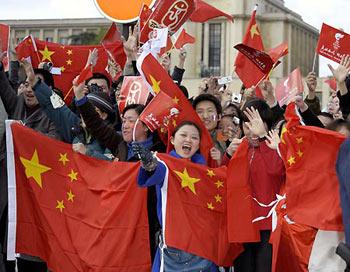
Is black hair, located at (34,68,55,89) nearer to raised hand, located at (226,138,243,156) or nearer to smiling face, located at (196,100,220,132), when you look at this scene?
smiling face, located at (196,100,220,132)

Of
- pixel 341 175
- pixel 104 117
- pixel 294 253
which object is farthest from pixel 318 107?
pixel 341 175

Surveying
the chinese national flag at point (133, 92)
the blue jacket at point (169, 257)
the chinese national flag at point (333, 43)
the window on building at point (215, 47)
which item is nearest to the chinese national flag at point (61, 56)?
the chinese national flag at point (133, 92)

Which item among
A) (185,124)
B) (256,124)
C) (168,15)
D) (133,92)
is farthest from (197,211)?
(168,15)

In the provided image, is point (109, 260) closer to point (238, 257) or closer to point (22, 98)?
point (238, 257)

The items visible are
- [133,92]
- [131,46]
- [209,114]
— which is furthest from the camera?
[131,46]

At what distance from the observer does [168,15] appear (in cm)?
804

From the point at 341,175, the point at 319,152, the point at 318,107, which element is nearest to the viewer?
the point at 341,175

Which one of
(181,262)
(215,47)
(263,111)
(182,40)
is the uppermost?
(182,40)

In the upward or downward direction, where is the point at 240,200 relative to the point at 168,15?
downward

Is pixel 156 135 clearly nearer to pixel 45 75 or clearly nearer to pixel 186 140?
pixel 186 140

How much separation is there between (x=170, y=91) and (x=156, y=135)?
41 cm

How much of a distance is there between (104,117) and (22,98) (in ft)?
2.29

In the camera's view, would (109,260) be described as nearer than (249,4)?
Yes

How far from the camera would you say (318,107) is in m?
8.08
